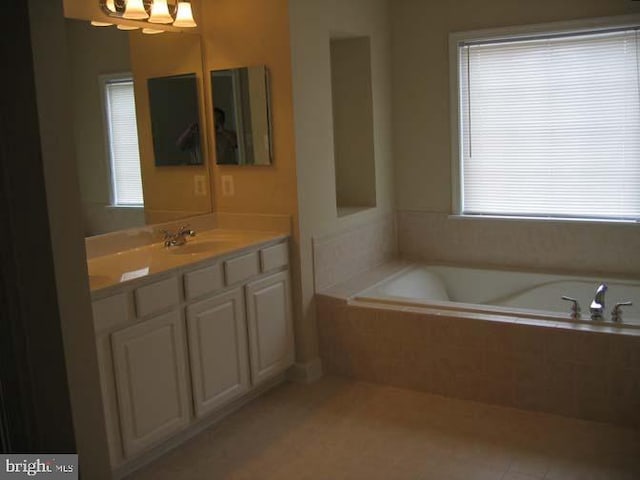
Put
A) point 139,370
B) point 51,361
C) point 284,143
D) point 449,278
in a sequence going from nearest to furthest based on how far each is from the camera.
→ point 51,361 < point 139,370 < point 284,143 < point 449,278

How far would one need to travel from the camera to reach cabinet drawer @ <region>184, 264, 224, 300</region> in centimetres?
299

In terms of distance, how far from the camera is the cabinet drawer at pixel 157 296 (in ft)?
8.98

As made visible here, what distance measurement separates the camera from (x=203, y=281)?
3.07m

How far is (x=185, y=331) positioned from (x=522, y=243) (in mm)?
2421

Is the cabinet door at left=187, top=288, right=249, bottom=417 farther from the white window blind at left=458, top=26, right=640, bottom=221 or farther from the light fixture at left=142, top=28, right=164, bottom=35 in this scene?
the white window blind at left=458, top=26, right=640, bottom=221

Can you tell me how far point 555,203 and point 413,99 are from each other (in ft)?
3.89

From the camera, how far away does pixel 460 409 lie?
3.38 m

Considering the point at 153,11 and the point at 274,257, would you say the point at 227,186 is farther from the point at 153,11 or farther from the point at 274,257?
the point at 153,11

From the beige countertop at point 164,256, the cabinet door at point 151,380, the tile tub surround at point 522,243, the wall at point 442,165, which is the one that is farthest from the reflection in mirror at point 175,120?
the tile tub surround at point 522,243

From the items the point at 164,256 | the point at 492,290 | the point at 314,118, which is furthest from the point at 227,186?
the point at 492,290

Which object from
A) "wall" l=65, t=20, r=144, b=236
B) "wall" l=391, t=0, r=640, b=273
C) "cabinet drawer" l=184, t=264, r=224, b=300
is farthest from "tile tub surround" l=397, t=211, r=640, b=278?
"wall" l=65, t=20, r=144, b=236

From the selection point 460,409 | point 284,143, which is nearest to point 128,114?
point 284,143

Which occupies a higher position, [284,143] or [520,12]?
[520,12]

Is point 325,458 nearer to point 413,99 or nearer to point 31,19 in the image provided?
point 31,19
